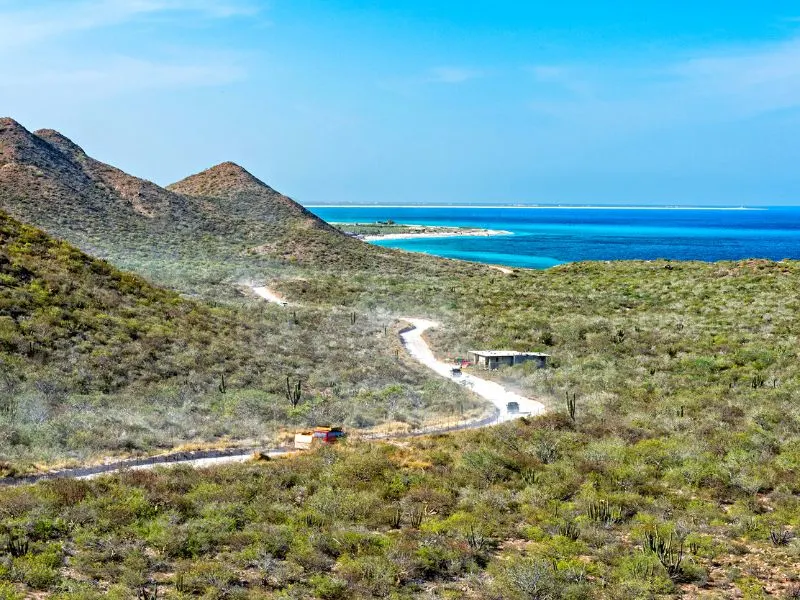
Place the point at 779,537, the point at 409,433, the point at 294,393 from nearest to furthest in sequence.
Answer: the point at 779,537 < the point at 409,433 < the point at 294,393

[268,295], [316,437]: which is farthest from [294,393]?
[268,295]

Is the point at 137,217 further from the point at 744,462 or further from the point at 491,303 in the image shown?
the point at 744,462

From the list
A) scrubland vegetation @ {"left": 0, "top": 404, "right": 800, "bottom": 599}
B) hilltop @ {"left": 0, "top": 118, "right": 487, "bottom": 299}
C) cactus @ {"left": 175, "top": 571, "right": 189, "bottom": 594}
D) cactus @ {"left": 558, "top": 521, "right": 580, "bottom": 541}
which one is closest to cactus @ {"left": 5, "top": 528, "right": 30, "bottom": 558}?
scrubland vegetation @ {"left": 0, "top": 404, "right": 800, "bottom": 599}

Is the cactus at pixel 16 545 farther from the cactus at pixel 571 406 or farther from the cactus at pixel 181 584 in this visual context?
the cactus at pixel 571 406

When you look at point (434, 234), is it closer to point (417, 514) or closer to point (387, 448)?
point (387, 448)

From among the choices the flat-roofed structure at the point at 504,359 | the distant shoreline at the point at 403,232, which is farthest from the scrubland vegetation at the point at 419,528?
the distant shoreline at the point at 403,232
